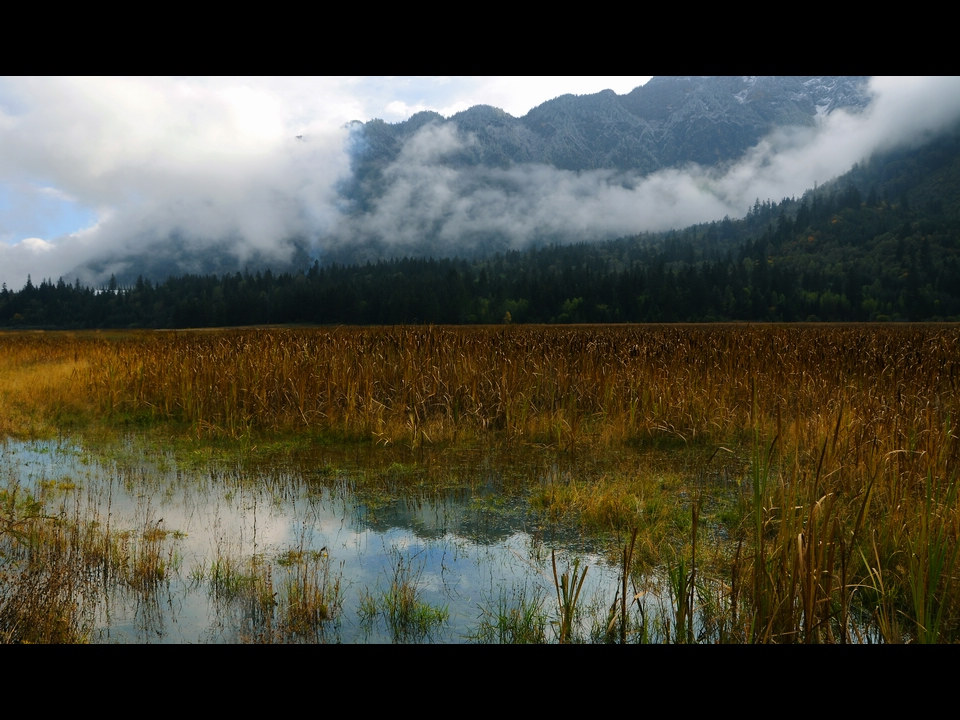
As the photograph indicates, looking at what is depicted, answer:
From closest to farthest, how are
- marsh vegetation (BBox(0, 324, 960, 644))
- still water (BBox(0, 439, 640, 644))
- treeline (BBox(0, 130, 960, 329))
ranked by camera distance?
marsh vegetation (BBox(0, 324, 960, 644)), still water (BBox(0, 439, 640, 644)), treeline (BBox(0, 130, 960, 329))

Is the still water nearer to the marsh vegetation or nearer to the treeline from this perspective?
the marsh vegetation

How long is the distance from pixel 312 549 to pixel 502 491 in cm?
219

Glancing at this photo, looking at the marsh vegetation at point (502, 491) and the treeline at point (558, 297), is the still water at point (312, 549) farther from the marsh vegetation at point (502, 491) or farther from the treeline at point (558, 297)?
the treeline at point (558, 297)

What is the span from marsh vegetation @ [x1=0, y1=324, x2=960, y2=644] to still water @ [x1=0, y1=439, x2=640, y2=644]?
3 centimetres

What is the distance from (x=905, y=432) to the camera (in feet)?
19.5

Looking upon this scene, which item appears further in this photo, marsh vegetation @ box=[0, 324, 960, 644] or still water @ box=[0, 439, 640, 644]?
still water @ box=[0, 439, 640, 644]

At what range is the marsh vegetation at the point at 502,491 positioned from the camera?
3176 mm

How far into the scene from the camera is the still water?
3.34m

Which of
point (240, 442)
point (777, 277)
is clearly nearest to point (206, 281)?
point (777, 277)

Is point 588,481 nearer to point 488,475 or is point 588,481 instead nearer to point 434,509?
point 488,475

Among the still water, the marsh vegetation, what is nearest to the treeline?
the marsh vegetation

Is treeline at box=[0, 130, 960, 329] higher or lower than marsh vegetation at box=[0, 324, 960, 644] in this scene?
higher

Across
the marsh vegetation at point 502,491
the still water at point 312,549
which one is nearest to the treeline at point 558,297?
the marsh vegetation at point 502,491

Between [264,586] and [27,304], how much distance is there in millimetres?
148250
